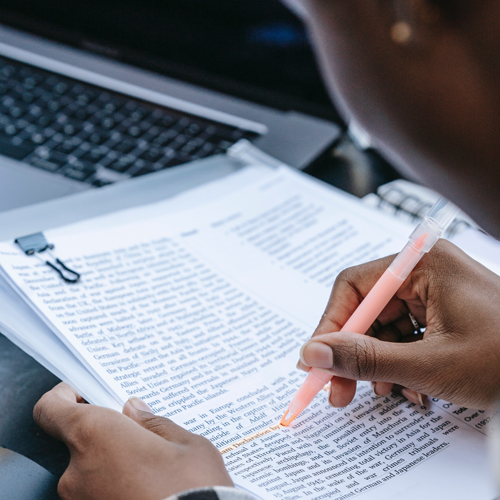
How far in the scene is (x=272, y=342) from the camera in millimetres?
477

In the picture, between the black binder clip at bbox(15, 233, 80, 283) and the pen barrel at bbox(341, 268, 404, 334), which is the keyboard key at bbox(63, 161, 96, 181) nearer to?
the black binder clip at bbox(15, 233, 80, 283)

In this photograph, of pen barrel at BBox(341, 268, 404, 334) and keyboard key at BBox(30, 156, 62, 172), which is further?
keyboard key at BBox(30, 156, 62, 172)

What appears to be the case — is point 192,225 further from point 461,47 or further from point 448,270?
point 461,47

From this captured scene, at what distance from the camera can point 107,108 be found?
0.82 m

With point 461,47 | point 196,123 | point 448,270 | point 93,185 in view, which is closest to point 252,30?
point 196,123

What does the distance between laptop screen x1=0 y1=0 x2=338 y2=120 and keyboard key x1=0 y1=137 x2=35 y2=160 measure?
304 mm

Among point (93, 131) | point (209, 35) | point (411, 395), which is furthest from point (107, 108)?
point (411, 395)

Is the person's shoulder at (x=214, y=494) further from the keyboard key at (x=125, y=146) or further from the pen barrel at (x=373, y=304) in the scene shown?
the keyboard key at (x=125, y=146)

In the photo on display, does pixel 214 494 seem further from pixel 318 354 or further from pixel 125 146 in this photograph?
pixel 125 146

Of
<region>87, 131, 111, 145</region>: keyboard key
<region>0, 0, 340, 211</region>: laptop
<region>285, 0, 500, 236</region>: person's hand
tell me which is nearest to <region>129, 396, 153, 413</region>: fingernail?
<region>285, 0, 500, 236</region>: person's hand

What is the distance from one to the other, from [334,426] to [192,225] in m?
0.29

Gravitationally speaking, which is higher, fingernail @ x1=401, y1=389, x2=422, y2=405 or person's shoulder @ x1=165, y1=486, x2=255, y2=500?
person's shoulder @ x1=165, y1=486, x2=255, y2=500

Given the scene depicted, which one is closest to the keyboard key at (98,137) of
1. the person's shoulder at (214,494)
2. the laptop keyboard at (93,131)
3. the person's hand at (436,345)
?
the laptop keyboard at (93,131)

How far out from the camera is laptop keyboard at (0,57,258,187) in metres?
0.71
